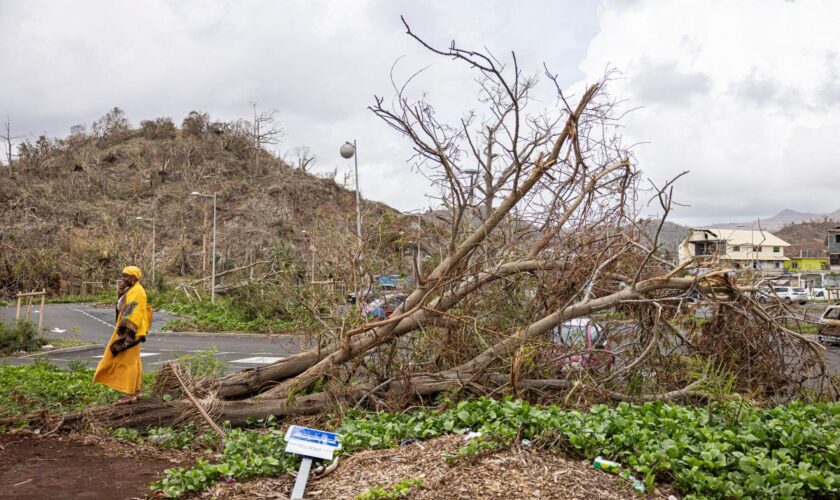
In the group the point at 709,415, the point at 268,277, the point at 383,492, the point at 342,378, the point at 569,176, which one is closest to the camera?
the point at 383,492

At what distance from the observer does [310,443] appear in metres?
4.32

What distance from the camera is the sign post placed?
4.23 metres

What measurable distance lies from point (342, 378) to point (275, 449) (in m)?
1.74

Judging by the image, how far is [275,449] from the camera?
5.11 metres

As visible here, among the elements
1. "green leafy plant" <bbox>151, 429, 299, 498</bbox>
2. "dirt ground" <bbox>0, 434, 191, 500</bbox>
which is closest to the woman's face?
"dirt ground" <bbox>0, 434, 191, 500</bbox>

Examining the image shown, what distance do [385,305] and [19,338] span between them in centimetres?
1164

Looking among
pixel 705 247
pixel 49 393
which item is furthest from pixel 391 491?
pixel 705 247

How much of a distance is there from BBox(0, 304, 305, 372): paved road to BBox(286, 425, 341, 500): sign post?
3372 millimetres

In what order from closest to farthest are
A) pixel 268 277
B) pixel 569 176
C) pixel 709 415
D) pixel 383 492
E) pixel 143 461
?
pixel 383 492 < pixel 709 415 < pixel 143 461 < pixel 569 176 < pixel 268 277

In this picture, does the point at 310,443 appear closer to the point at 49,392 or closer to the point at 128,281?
the point at 128,281

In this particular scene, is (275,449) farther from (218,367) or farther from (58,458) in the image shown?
(218,367)

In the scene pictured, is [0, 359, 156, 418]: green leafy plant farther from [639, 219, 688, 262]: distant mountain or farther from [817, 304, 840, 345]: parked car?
[817, 304, 840, 345]: parked car

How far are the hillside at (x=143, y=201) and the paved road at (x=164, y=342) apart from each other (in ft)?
44.9

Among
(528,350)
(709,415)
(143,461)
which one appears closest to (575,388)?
(528,350)
